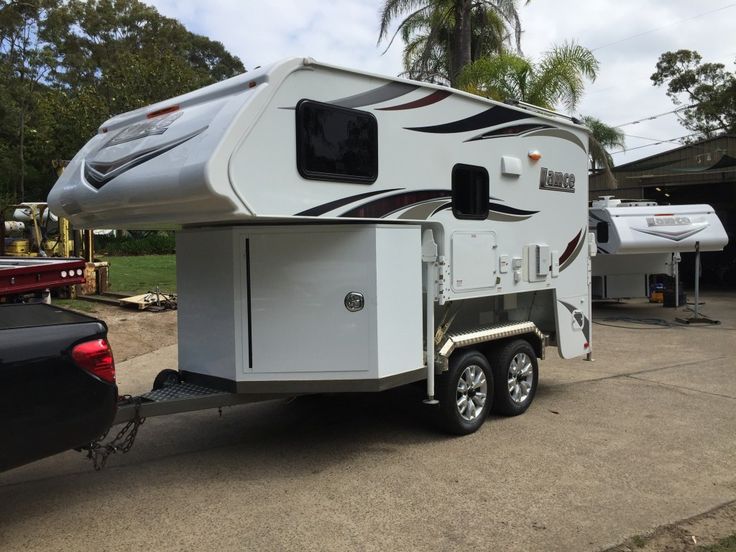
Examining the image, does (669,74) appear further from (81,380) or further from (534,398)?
(81,380)

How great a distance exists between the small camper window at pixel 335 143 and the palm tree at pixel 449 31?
12.0 m

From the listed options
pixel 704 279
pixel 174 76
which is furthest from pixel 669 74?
pixel 174 76

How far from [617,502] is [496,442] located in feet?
4.41

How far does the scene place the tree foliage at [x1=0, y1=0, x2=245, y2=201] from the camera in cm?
2973

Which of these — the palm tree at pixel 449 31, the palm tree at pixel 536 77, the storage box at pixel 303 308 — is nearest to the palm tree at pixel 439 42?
the palm tree at pixel 449 31

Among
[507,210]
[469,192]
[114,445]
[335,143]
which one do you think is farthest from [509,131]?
[114,445]

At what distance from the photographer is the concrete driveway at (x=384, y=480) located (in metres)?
3.89

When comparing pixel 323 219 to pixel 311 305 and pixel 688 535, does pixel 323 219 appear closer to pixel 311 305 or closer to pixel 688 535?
pixel 311 305

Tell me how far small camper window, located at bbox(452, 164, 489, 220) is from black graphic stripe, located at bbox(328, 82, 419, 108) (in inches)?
33.2

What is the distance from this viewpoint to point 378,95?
195 inches

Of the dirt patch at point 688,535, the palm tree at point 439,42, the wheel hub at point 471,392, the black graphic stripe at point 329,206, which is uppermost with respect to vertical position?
the palm tree at point 439,42

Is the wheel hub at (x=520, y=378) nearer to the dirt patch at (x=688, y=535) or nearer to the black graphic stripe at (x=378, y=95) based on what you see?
the dirt patch at (x=688, y=535)

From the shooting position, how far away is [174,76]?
3028 cm

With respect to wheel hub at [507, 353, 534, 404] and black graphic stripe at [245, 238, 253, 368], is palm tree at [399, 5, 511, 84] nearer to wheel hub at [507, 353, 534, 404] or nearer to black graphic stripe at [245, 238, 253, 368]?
wheel hub at [507, 353, 534, 404]
